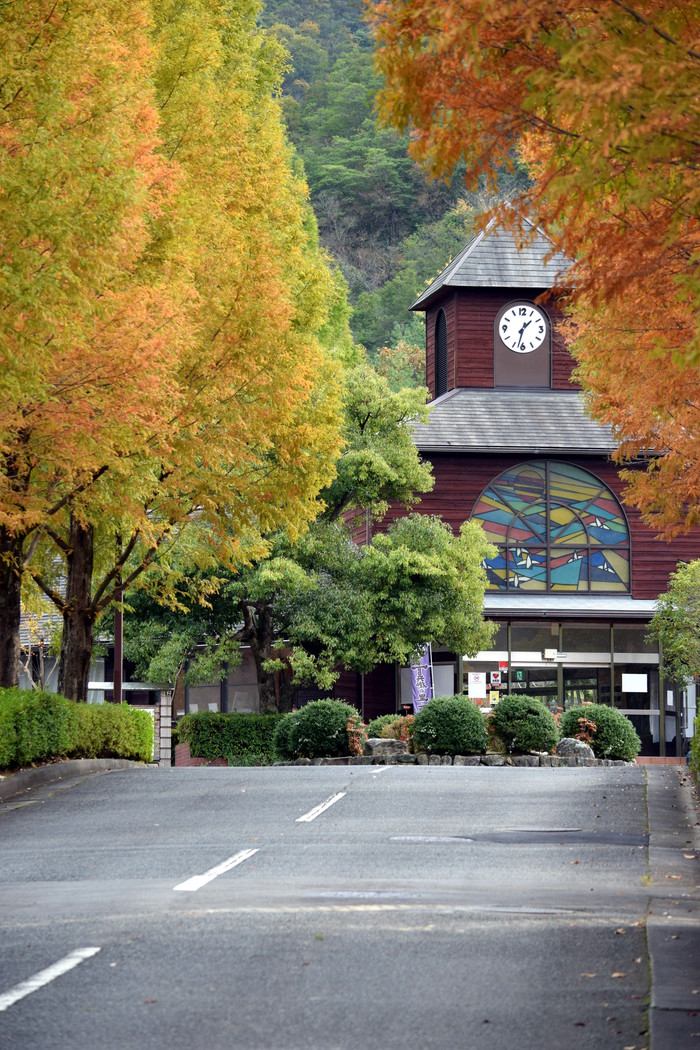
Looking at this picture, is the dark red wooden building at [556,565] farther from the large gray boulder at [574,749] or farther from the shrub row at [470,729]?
the large gray boulder at [574,749]

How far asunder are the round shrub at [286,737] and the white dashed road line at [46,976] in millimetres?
24690

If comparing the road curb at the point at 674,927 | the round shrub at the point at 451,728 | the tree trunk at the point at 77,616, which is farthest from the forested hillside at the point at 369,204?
the road curb at the point at 674,927

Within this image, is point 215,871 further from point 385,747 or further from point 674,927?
point 385,747

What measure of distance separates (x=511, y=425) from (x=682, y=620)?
810cm

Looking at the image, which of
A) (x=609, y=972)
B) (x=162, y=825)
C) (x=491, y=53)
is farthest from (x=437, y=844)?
(x=491, y=53)

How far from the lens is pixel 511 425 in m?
46.5

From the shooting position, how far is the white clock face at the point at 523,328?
→ 49.2 metres

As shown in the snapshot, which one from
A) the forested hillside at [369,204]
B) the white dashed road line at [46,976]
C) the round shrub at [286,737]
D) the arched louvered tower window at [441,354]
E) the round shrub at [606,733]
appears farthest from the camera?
the forested hillside at [369,204]

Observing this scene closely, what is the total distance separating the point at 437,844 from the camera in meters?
13.6

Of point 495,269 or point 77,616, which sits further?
point 495,269

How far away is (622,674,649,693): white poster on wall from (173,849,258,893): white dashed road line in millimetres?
33591

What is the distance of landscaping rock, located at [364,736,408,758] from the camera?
110ft

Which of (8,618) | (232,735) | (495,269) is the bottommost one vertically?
(232,735)

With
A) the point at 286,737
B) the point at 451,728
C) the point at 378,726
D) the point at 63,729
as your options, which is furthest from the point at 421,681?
the point at 63,729
